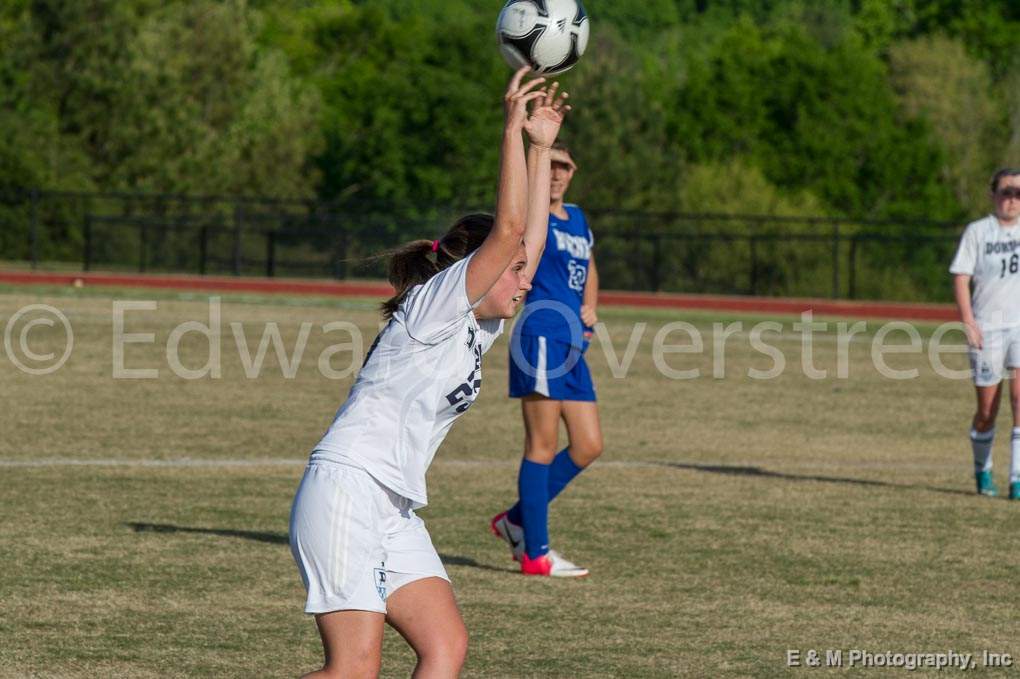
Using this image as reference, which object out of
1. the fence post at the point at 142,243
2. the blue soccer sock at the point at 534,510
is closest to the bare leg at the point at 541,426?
the blue soccer sock at the point at 534,510

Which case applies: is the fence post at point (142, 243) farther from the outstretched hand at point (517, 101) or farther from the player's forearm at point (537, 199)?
the outstretched hand at point (517, 101)

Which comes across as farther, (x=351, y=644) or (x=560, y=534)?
(x=560, y=534)

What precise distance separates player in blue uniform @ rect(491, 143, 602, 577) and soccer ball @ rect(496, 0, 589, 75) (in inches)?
89.8

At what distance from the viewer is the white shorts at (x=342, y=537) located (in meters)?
4.59

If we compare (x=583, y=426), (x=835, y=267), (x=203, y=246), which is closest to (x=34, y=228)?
(x=203, y=246)

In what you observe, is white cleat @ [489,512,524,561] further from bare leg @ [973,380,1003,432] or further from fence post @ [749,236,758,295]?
fence post @ [749,236,758,295]

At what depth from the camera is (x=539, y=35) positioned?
5.95 metres

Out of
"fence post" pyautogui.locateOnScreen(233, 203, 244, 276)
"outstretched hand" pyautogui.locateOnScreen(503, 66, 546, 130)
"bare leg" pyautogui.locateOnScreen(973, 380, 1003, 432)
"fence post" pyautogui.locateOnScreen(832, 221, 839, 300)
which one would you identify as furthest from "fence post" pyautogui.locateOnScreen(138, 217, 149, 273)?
"outstretched hand" pyautogui.locateOnScreen(503, 66, 546, 130)

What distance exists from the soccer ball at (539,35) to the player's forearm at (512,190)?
117 cm

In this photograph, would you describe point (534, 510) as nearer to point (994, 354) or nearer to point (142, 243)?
point (994, 354)

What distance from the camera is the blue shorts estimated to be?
8633mm

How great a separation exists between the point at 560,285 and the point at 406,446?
4.24 m

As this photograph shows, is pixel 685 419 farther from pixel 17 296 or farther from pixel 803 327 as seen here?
pixel 17 296

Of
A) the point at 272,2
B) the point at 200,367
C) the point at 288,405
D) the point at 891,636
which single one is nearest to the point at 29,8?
the point at 272,2
